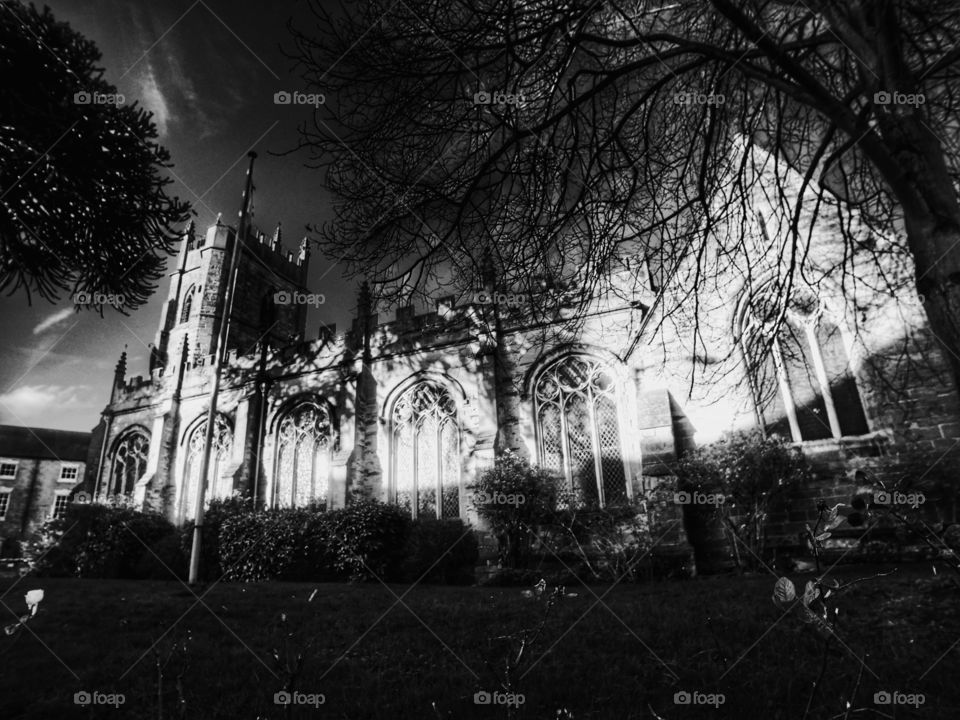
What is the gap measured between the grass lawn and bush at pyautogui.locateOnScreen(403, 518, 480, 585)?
5.08 meters

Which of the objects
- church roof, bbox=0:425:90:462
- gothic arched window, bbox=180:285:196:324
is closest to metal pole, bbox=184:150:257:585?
gothic arched window, bbox=180:285:196:324

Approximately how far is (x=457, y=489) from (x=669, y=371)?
7408 millimetres

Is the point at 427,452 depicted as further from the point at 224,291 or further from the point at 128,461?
the point at 224,291

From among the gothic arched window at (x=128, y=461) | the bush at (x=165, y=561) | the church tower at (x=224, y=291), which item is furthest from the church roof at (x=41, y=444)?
the bush at (x=165, y=561)

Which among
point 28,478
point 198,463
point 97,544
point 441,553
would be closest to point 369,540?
point 441,553

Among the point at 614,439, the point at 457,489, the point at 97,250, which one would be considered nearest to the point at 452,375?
the point at 457,489

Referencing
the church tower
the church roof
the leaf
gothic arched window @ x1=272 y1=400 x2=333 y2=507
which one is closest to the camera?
the leaf

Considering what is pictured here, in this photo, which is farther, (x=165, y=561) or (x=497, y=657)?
(x=165, y=561)

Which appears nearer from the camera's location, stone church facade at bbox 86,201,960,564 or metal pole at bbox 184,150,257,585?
stone church facade at bbox 86,201,960,564

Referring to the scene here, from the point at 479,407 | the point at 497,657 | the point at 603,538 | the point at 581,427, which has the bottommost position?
the point at 497,657

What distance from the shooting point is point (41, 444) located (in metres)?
42.0

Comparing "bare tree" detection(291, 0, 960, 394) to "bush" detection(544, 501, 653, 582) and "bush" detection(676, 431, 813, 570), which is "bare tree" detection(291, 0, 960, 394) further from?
"bush" detection(544, 501, 653, 582)

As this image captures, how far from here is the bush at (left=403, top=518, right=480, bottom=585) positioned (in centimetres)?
1323

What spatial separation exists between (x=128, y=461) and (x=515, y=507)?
65.3 ft
